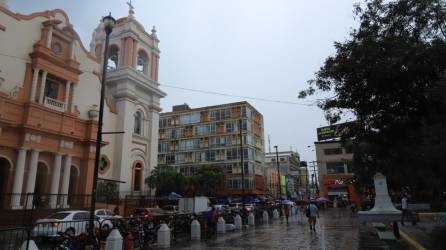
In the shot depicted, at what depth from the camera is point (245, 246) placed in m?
12.8

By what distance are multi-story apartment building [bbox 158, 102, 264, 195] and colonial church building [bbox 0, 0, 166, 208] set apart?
2530 centimetres

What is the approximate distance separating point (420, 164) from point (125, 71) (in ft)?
102

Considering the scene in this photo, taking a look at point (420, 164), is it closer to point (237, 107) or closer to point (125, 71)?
point (125, 71)

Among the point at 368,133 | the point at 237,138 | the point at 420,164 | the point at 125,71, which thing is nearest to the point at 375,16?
the point at 368,133

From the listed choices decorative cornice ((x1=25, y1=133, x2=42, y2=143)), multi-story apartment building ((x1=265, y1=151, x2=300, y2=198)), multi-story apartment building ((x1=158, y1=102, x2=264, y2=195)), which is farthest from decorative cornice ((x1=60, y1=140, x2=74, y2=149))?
multi-story apartment building ((x1=265, y1=151, x2=300, y2=198))

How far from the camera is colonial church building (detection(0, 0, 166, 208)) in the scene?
23188mm

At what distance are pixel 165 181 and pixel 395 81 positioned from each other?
111ft

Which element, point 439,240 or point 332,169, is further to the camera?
point 332,169

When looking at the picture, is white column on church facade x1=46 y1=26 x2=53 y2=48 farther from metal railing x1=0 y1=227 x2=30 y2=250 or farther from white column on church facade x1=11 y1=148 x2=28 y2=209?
metal railing x1=0 y1=227 x2=30 y2=250

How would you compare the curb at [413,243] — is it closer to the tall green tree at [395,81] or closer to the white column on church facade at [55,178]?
the tall green tree at [395,81]

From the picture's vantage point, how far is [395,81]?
10.0 m

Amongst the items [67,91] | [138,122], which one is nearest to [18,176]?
[67,91]

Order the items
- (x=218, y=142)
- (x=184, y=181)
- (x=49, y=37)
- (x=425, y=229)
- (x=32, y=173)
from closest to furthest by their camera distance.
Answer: (x=425, y=229), (x=32, y=173), (x=49, y=37), (x=184, y=181), (x=218, y=142)

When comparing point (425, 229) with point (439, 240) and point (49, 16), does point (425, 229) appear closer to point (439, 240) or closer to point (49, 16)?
point (439, 240)
